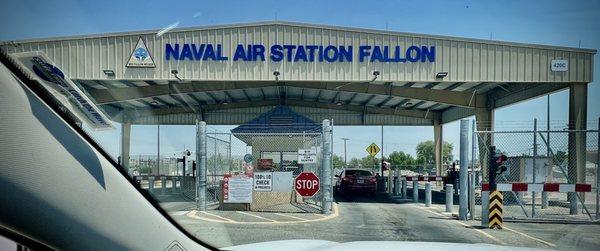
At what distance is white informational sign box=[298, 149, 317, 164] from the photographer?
13281 millimetres

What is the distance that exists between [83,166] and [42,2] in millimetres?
751

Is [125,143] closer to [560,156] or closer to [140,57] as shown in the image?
[140,57]

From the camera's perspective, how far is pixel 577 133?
15.9 metres

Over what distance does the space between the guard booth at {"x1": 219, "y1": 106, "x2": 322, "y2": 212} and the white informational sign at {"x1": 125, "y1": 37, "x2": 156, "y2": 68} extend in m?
9.60

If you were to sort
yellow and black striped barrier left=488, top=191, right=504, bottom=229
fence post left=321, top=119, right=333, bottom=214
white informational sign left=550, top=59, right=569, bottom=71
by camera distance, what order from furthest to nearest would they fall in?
white informational sign left=550, top=59, right=569, bottom=71 → fence post left=321, top=119, right=333, bottom=214 → yellow and black striped barrier left=488, top=191, right=504, bottom=229

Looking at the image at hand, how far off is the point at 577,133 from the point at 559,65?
9.74ft

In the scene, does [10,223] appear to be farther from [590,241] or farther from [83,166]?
[590,241]

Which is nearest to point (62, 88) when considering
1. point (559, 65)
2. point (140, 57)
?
point (140, 57)

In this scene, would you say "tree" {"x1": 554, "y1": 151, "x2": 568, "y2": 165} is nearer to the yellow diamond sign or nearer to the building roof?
the building roof

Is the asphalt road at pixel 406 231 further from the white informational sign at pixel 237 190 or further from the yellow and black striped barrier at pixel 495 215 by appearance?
the white informational sign at pixel 237 190

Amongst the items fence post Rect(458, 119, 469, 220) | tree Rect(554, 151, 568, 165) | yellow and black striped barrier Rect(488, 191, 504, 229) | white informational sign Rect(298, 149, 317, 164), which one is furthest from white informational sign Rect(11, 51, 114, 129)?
tree Rect(554, 151, 568, 165)

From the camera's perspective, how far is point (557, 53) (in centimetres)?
1777

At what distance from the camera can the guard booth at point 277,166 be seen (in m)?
13.5

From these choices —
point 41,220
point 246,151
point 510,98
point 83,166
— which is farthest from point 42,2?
point 510,98
